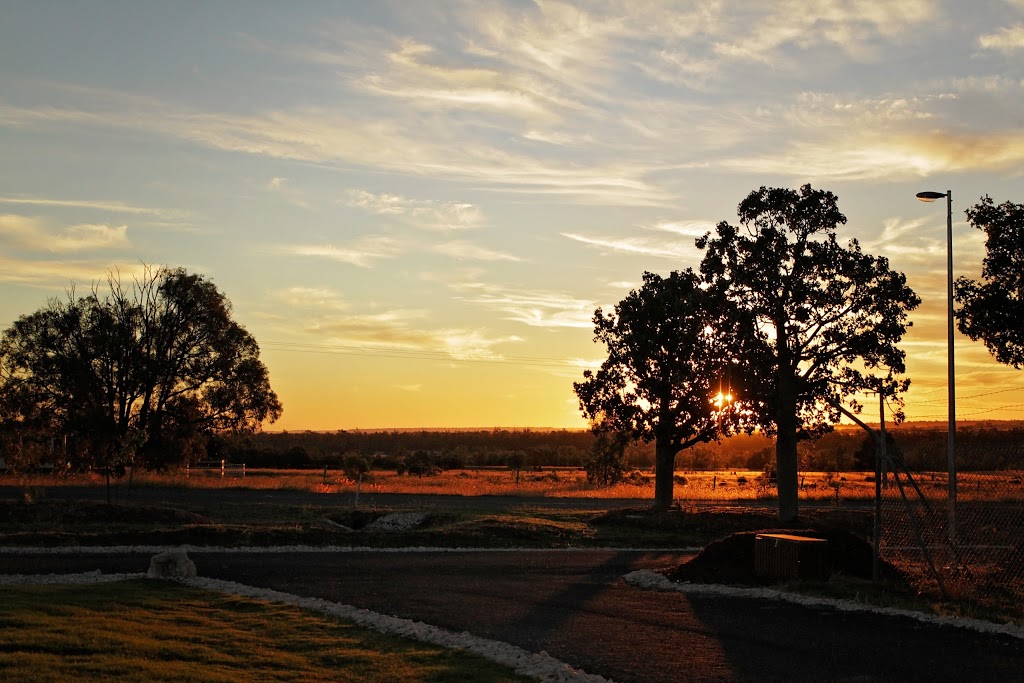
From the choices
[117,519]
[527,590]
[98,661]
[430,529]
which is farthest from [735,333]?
[98,661]

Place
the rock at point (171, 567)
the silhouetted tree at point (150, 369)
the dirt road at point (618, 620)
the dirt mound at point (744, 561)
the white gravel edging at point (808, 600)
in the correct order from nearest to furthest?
the dirt road at point (618, 620)
the white gravel edging at point (808, 600)
the rock at point (171, 567)
the dirt mound at point (744, 561)
the silhouetted tree at point (150, 369)

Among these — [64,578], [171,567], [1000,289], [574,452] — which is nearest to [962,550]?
[1000,289]

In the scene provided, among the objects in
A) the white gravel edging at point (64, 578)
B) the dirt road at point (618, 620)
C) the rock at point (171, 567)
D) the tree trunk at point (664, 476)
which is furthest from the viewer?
the tree trunk at point (664, 476)

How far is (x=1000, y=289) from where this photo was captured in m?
24.1

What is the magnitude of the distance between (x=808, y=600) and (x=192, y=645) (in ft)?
31.0

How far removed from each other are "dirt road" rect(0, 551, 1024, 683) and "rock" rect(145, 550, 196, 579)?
654 millimetres

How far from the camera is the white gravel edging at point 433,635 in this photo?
33.3 feet

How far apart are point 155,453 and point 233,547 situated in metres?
31.2

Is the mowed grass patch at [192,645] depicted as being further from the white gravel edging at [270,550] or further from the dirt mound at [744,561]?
the dirt mound at [744,561]

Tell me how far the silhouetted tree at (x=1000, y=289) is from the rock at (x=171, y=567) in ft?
63.4

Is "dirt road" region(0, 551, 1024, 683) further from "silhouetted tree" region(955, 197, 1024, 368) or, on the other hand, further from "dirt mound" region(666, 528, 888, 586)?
"silhouetted tree" region(955, 197, 1024, 368)

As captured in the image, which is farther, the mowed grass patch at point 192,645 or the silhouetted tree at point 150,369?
the silhouetted tree at point 150,369

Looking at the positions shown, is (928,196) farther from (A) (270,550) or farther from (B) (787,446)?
(A) (270,550)

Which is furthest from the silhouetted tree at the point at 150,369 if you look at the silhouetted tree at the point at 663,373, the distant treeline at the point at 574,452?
the silhouetted tree at the point at 663,373
